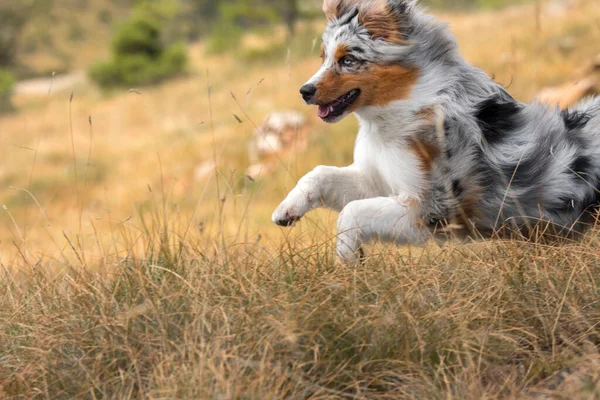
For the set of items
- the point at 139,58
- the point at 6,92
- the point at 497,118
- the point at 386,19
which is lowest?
the point at 6,92

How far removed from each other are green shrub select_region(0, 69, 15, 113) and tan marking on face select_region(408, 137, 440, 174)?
26056mm

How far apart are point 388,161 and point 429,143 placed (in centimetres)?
23

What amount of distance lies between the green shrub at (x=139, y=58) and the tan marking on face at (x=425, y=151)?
82.9 feet

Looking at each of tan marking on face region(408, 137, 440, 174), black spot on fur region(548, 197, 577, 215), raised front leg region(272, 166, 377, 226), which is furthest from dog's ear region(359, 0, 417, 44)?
black spot on fur region(548, 197, 577, 215)

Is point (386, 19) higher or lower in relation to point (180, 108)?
higher

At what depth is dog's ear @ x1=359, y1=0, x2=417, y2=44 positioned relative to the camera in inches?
155

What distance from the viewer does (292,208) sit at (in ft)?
13.3

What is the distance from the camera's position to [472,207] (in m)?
3.90

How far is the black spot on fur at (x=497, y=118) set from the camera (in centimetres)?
396

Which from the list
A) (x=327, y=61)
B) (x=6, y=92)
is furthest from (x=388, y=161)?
(x=6, y=92)

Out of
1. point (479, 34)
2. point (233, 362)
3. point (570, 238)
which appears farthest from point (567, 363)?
point (479, 34)

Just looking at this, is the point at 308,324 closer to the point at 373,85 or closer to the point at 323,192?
the point at 323,192

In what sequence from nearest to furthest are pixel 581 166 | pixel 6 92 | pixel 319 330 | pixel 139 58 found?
1. pixel 319 330
2. pixel 581 166
3. pixel 6 92
4. pixel 139 58

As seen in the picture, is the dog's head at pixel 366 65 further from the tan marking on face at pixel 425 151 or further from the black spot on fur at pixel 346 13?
the tan marking on face at pixel 425 151
